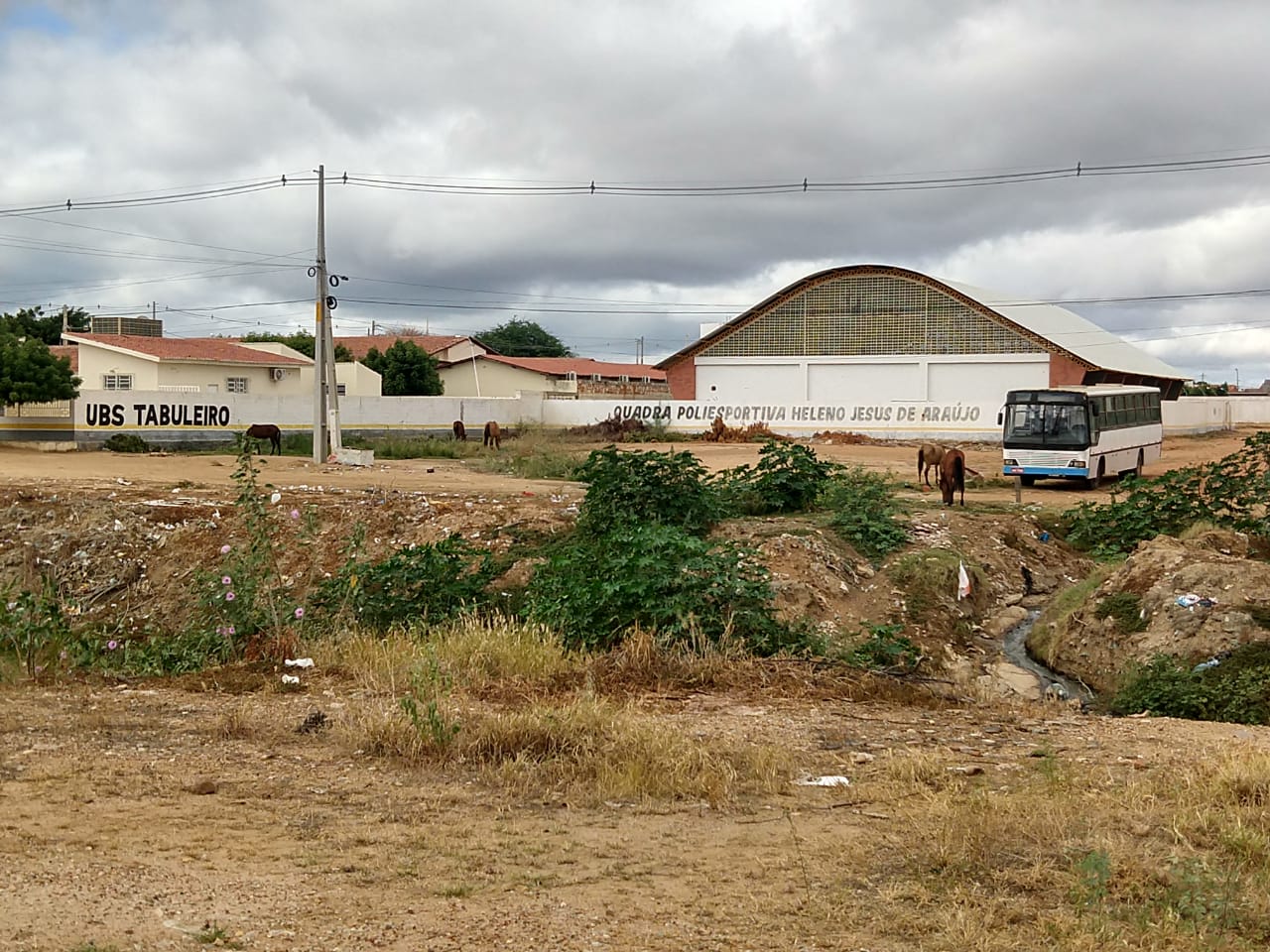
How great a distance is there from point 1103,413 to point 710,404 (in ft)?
90.3

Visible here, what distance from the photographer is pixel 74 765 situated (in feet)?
22.7

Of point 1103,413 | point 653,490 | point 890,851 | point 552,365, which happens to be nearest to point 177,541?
point 653,490

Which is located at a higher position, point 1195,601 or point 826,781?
point 1195,601

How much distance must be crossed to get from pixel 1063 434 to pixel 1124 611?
1495 centimetres

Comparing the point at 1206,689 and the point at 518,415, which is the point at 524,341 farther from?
the point at 1206,689

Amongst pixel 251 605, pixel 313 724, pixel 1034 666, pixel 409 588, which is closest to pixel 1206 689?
pixel 1034 666

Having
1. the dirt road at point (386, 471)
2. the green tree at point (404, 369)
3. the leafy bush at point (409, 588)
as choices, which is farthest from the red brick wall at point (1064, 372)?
the leafy bush at point (409, 588)

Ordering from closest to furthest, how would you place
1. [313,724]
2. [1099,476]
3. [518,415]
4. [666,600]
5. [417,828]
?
[417,828] < [313,724] < [666,600] < [1099,476] < [518,415]

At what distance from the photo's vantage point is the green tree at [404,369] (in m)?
61.3

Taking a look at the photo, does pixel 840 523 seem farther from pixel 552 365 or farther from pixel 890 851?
pixel 552 365

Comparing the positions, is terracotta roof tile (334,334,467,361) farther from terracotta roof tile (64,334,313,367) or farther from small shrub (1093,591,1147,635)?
small shrub (1093,591,1147,635)

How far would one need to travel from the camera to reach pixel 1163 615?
41.8ft

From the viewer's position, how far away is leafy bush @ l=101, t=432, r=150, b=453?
3763cm

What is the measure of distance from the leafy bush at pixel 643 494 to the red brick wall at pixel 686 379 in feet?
138
